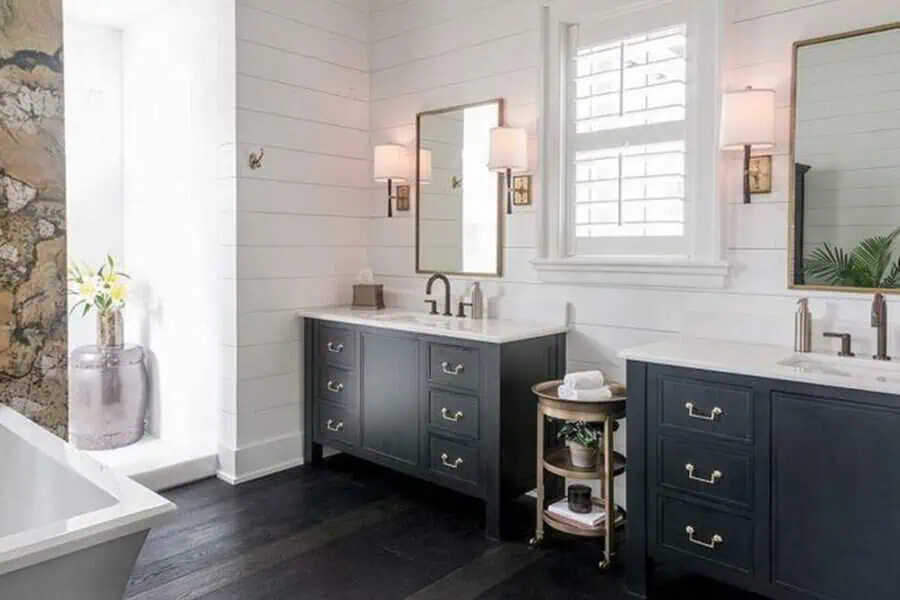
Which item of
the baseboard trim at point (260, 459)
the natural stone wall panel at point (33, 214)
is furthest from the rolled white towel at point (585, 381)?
the natural stone wall panel at point (33, 214)

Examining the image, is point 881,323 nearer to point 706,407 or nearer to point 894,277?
point 894,277

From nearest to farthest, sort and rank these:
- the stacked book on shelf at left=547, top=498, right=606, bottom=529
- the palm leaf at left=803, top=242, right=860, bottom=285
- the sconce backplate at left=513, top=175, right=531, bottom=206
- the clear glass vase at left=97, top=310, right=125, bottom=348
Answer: the palm leaf at left=803, top=242, right=860, bottom=285 < the stacked book on shelf at left=547, top=498, right=606, bottom=529 < the sconce backplate at left=513, top=175, right=531, bottom=206 < the clear glass vase at left=97, top=310, right=125, bottom=348

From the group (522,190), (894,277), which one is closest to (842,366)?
(894,277)

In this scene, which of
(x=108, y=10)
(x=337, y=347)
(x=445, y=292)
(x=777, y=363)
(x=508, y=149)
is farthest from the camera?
(x=108, y=10)

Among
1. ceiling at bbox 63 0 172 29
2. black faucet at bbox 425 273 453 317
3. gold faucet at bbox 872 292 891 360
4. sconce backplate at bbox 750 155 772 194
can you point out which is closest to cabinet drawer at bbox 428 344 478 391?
black faucet at bbox 425 273 453 317

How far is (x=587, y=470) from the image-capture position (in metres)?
2.77

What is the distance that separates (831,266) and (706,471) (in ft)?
2.96

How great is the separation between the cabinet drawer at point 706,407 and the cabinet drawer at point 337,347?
1.69 metres

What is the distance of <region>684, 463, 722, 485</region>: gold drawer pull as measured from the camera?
7.51 feet

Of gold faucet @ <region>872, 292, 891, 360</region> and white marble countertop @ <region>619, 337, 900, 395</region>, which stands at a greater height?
gold faucet @ <region>872, 292, 891, 360</region>

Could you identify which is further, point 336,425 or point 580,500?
point 336,425

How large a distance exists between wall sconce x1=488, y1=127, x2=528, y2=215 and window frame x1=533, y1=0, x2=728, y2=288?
10 centimetres

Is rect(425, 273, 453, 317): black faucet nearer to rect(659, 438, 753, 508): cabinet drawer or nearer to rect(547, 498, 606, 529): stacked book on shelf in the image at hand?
rect(547, 498, 606, 529): stacked book on shelf

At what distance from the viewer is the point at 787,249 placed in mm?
2635
